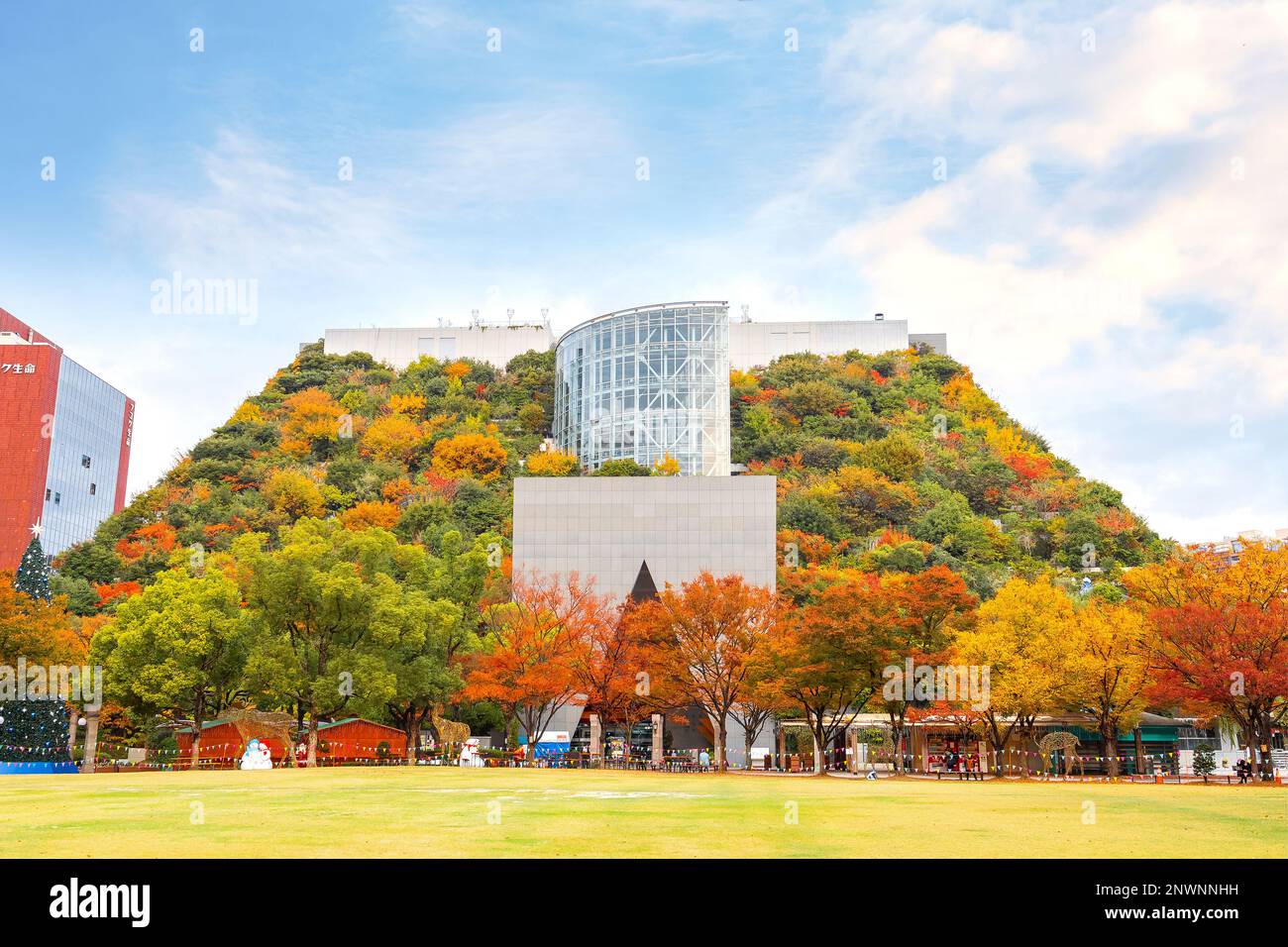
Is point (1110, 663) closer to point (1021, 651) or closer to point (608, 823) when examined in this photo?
point (1021, 651)

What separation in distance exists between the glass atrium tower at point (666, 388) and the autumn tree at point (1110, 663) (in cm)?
4501

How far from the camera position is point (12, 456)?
101 meters

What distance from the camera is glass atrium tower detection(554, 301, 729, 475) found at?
81438mm

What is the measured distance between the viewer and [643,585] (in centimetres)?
5953

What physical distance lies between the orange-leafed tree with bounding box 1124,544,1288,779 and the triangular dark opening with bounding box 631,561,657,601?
28.4 metres

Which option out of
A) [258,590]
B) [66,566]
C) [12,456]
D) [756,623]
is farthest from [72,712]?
[12,456]

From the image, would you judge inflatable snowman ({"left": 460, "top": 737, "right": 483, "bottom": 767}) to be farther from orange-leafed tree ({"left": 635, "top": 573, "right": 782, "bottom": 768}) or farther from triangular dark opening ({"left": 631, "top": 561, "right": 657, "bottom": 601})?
triangular dark opening ({"left": 631, "top": 561, "right": 657, "bottom": 601})

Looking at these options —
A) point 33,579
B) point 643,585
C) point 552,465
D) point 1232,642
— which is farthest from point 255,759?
point 552,465

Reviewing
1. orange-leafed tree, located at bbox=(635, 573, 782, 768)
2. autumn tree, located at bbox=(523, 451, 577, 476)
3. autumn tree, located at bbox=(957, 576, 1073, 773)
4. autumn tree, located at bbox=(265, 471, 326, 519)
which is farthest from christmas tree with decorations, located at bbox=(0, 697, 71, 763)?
autumn tree, located at bbox=(523, 451, 577, 476)

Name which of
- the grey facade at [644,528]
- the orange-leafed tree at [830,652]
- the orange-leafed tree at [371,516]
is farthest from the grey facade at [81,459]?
the orange-leafed tree at [830,652]

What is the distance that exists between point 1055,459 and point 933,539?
1024 inches

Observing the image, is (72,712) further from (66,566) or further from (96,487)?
(96,487)

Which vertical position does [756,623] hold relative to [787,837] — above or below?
above

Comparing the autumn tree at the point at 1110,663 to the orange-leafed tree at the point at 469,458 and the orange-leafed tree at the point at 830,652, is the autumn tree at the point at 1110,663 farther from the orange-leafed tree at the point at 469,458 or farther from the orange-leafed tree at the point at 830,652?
the orange-leafed tree at the point at 469,458
